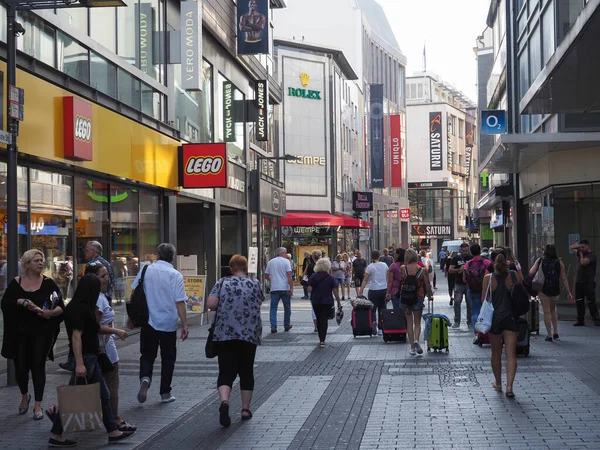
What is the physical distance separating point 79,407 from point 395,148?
72.8 meters

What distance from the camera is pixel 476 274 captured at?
16.8 m

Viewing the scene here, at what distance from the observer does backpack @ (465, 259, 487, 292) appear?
16750 millimetres

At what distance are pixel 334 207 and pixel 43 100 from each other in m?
44.1

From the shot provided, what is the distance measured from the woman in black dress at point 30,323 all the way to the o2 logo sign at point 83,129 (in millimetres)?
5669

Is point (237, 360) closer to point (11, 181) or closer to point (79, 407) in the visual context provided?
point (79, 407)

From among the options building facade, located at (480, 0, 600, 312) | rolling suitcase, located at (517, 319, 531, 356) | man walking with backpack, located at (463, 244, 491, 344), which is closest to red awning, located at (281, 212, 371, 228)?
building facade, located at (480, 0, 600, 312)

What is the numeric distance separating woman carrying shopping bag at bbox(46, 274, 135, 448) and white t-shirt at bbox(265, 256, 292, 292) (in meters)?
10.8

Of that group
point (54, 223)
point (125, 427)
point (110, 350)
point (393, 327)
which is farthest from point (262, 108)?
point (125, 427)

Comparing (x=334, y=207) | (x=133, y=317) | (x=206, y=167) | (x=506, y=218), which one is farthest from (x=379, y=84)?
(x=133, y=317)

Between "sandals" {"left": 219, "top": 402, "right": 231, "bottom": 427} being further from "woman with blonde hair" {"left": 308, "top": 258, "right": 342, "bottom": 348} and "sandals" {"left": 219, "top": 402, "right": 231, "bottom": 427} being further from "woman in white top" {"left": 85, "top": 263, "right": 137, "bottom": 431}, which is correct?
"woman with blonde hair" {"left": 308, "top": 258, "right": 342, "bottom": 348}

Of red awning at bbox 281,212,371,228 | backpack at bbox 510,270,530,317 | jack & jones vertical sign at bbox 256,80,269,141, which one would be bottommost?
backpack at bbox 510,270,530,317

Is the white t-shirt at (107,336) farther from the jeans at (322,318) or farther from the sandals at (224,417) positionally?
the jeans at (322,318)

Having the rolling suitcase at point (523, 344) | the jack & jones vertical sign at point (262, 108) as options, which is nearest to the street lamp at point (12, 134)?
the rolling suitcase at point (523, 344)

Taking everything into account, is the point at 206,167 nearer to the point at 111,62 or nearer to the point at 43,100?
the point at 111,62
